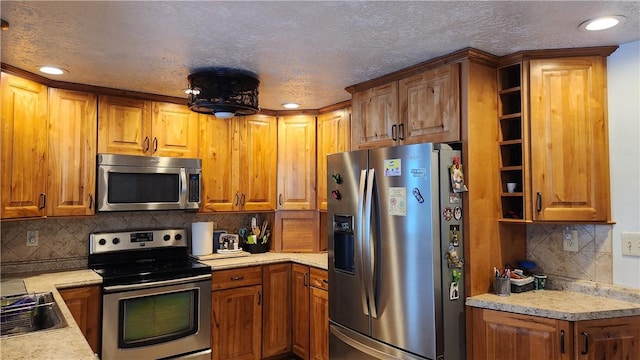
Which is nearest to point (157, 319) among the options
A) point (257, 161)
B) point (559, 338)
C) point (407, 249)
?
point (257, 161)

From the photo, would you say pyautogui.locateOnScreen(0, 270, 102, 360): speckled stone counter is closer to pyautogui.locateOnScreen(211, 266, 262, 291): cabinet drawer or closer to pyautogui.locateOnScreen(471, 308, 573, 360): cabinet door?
pyautogui.locateOnScreen(211, 266, 262, 291): cabinet drawer

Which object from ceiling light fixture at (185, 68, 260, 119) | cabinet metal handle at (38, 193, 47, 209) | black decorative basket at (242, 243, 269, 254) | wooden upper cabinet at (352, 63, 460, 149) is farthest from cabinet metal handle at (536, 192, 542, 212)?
cabinet metal handle at (38, 193, 47, 209)

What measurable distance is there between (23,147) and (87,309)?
114 centimetres

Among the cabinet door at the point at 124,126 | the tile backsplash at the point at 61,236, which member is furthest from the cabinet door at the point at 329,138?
the cabinet door at the point at 124,126

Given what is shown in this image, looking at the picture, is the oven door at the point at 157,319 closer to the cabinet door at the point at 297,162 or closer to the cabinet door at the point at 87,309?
the cabinet door at the point at 87,309

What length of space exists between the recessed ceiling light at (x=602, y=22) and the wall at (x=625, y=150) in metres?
0.41

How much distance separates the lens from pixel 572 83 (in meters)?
2.39

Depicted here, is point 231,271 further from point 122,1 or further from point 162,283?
point 122,1

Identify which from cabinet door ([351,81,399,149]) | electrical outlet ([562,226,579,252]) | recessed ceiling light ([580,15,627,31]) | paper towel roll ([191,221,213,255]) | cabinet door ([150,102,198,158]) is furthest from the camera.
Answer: paper towel roll ([191,221,213,255])

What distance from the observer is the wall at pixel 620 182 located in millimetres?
2305

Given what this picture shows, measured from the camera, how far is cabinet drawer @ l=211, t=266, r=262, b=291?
3291mm

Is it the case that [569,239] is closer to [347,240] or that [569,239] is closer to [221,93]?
[347,240]

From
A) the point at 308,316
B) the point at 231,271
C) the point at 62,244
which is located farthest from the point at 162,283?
the point at 308,316

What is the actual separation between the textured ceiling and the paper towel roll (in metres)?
1.37
